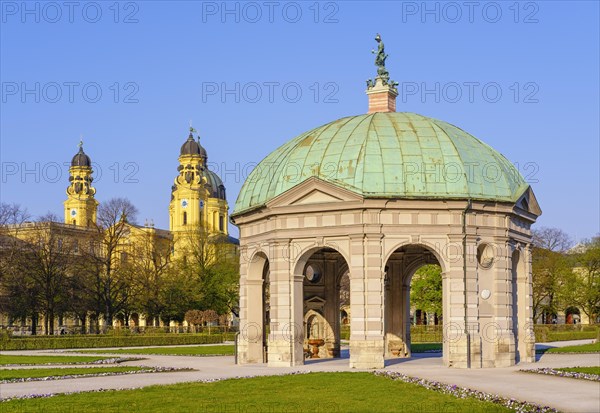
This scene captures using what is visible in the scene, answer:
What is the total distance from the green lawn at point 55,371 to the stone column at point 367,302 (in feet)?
30.9

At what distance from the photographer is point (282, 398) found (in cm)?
2836

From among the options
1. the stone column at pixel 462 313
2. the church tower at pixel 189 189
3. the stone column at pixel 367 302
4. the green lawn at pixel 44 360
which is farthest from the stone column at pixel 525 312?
the church tower at pixel 189 189

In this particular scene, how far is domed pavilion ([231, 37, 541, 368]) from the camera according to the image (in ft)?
137

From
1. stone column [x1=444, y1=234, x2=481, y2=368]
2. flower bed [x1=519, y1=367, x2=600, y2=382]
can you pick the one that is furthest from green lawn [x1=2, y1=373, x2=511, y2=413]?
stone column [x1=444, y1=234, x2=481, y2=368]

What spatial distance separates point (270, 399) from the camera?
28.1 m

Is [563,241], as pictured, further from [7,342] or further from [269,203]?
[269,203]

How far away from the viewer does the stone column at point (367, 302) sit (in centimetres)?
4106

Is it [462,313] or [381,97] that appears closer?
[462,313]

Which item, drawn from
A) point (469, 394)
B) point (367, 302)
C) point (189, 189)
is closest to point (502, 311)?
point (367, 302)

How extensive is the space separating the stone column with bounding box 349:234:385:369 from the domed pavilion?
0.04 metres

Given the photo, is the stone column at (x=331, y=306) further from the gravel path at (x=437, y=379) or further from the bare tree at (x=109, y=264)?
the bare tree at (x=109, y=264)

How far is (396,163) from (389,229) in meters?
3.18

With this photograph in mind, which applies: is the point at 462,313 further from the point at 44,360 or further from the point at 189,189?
the point at 189,189

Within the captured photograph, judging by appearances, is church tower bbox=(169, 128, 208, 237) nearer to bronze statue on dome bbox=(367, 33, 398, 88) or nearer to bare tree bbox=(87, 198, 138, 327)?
bare tree bbox=(87, 198, 138, 327)
